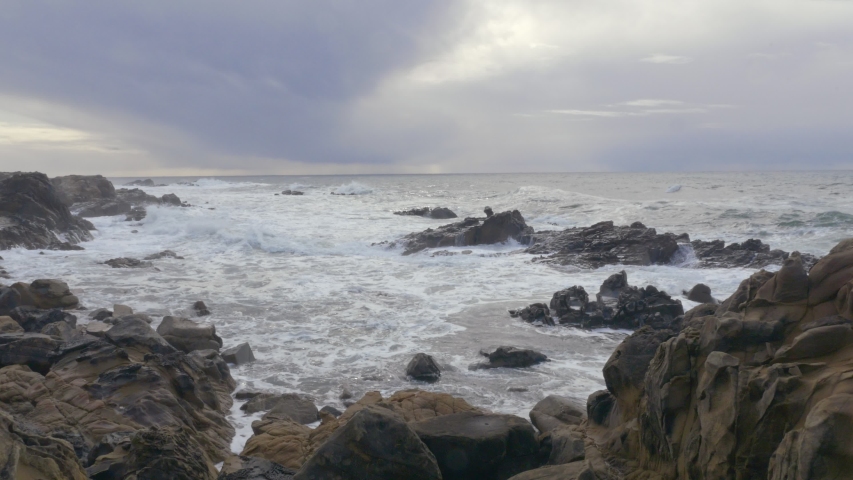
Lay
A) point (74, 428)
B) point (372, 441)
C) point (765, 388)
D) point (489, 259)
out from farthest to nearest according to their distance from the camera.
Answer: point (489, 259), point (74, 428), point (372, 441), point (765, 388)

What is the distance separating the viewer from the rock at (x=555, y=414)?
20.6 feet

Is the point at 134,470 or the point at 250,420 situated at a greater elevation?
the point at 134,470

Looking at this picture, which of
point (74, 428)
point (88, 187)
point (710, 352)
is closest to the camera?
point (710, 352)

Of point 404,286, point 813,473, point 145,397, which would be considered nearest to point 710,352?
point 813,473

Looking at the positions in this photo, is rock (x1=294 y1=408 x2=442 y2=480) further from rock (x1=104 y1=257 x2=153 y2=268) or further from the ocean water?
rock (x1=104 y1=257 x2=153 y2=268)

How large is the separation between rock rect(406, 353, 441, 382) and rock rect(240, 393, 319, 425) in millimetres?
1751

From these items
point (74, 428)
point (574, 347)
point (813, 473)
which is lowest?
point (574, 347)

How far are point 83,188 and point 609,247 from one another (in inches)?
1249

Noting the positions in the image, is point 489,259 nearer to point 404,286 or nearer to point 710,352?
point 404,286

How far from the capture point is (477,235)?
23172 mm

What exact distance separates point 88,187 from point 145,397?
117ft

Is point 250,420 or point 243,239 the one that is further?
point 243,239

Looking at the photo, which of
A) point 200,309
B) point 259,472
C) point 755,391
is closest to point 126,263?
point 200,309

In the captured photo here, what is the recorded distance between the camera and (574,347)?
→ 10.6 metres
